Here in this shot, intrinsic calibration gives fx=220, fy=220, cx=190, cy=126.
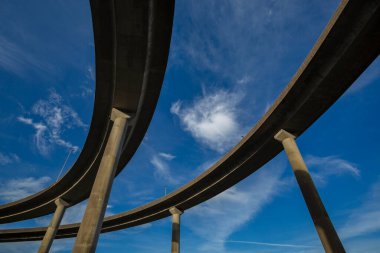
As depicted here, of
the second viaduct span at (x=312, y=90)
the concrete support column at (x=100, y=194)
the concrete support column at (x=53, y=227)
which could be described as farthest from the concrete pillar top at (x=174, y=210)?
the concrete support column at (x=100, y=194)

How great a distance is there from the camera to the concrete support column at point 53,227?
22.7 metres

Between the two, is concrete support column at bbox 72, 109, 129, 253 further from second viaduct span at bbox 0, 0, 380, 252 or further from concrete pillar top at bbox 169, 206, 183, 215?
concrete pillar top at bbox 169, 206, 183, 215

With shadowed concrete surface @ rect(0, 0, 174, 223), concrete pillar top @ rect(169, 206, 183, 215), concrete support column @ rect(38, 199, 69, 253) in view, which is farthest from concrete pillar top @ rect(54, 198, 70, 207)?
concrete pillar top @ rect(169, 206, 183, 215)

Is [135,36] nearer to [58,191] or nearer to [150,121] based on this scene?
[150,121]

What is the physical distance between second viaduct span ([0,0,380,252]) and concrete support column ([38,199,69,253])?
45.8 ft

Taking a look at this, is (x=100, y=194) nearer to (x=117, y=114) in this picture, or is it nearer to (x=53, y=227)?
(x=117, y=114)

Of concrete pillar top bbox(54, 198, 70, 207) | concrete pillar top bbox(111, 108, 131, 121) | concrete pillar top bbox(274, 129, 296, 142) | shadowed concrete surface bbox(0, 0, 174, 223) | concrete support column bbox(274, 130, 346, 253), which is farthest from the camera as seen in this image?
concrete pillar top bbox(54, 198, 70, 207)

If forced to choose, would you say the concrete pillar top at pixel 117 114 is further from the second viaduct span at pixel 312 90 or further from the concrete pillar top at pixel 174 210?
the concrete pillar top at pixel 174 210

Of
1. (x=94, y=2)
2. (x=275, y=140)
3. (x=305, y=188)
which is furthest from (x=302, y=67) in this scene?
(x=94, y=2)

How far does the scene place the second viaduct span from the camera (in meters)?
9.71

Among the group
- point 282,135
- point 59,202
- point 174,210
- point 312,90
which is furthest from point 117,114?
point 59,202

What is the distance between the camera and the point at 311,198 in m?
12.6

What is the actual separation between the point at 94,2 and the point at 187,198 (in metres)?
19.6

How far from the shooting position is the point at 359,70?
37.4ft
